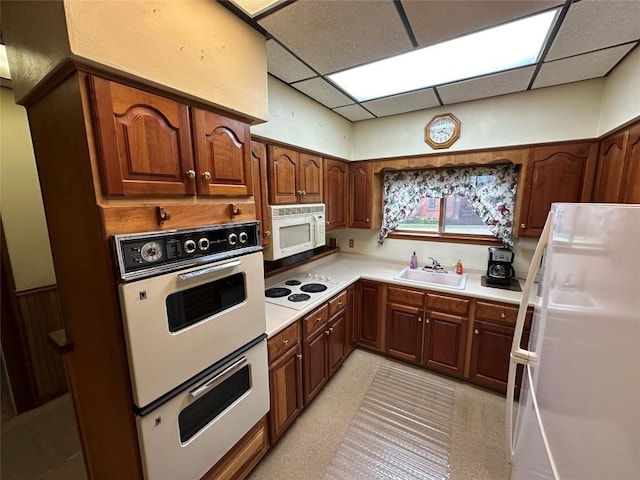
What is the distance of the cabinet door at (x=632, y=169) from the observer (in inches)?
59.6

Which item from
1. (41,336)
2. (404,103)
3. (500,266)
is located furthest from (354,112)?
(41,336)

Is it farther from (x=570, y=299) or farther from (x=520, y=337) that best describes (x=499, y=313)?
(x=570, y=299)

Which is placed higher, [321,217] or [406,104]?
[406,104]

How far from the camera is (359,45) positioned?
1.47m

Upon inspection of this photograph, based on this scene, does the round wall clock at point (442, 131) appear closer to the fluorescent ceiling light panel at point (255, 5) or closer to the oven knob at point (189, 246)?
the fluorescent ceiling light panel at point (255, 5)

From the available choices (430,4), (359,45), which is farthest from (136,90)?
(430,4)

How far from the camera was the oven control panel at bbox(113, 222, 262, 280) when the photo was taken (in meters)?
0.91

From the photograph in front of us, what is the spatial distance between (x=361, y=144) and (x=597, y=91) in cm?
185

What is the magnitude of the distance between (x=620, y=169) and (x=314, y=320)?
2.21 meters

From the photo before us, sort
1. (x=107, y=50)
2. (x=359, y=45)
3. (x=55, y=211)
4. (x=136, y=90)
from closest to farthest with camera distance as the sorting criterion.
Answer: (x=107, y=50) < (x=136, y=90) < (x=55, y=211) < (x=359, y=45)

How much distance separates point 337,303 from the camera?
232cm

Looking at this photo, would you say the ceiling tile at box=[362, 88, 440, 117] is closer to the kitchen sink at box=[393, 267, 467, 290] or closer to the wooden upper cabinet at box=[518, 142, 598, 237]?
the wooden upper cabinet at box=[518, 142, 598, 237]

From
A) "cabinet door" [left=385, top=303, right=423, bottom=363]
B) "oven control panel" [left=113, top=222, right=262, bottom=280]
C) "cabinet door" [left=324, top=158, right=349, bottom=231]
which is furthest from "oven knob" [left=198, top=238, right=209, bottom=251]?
"cabinet door" [left=385, top=303, right=423, bottom=363]

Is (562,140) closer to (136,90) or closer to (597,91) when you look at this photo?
(597,91)
